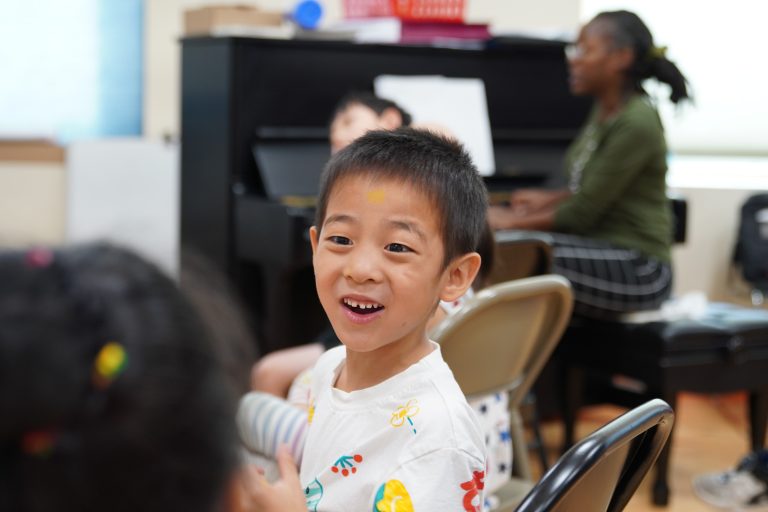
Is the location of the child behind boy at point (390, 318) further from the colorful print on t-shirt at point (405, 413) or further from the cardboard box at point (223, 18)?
the cardboard box at point (223, 18)

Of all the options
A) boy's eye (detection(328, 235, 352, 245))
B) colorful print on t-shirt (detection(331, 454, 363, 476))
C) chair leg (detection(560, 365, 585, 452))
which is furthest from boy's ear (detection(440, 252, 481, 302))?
chair leg (detection(560, 365, 585, 452))

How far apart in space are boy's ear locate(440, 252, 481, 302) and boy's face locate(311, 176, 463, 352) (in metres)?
0.05

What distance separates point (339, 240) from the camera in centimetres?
128

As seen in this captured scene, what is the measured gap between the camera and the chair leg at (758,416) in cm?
347

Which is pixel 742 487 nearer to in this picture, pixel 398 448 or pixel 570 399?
pixel 570 399

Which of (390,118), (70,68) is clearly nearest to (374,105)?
(390,118)

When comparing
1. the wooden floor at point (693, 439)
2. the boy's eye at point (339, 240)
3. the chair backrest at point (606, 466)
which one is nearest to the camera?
the chair backrest at point (606, 466)

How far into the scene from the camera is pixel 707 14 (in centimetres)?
550

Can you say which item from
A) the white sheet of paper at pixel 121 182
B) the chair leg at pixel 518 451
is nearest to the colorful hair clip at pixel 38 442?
the chair leg at pixel 518 451

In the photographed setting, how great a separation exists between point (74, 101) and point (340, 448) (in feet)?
13.6

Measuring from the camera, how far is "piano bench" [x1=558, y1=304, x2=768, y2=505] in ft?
10.7

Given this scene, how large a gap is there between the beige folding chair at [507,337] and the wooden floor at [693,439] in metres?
1.30

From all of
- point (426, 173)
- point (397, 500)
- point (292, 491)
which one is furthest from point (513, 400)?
point (292, 491)

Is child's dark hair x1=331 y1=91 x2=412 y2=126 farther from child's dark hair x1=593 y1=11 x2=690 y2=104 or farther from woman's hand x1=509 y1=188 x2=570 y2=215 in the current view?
child's dark hair x1=593 y1=11 x2=690 y2=104
